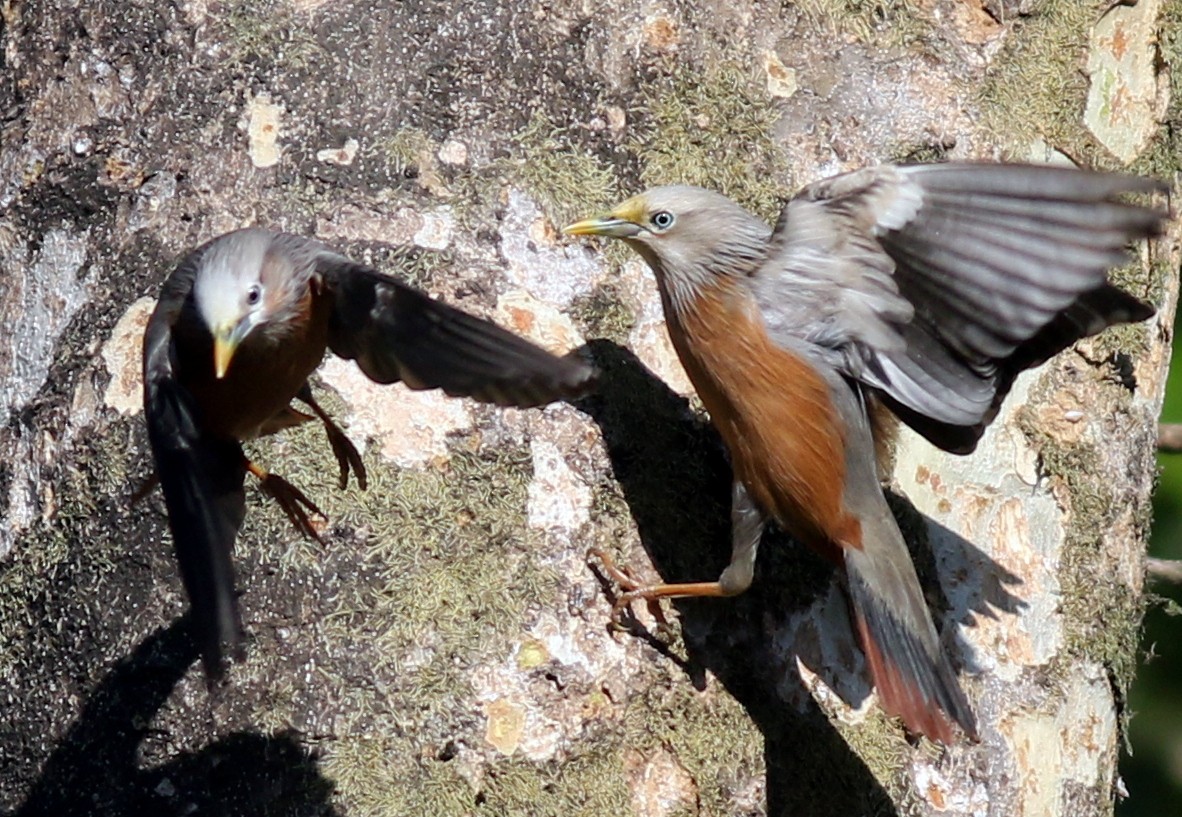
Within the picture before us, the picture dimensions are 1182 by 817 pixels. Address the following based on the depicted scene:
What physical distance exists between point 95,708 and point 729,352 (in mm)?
1849

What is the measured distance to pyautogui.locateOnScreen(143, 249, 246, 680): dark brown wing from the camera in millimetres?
2932

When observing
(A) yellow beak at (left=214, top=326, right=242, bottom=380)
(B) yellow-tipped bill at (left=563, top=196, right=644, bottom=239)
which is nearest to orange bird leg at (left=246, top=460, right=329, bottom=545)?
(A) yellow beak at (left=214, top=326, right=242, bottom=380)

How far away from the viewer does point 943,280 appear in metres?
3.83

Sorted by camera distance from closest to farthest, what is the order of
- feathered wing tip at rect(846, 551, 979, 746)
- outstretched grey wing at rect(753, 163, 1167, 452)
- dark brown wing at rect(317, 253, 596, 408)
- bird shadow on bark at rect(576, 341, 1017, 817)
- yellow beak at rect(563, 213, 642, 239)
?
dark brown wing at rect(317, 253, 596, 408), outstretched grey wing at rect(753, 163, 1167, 452), feathered wing tip at rect(846, 551, 979, 746), bird shadow on bark at rect(576, 341, 1017, 817), yellow beak at rect(563, 213, 642, 239)

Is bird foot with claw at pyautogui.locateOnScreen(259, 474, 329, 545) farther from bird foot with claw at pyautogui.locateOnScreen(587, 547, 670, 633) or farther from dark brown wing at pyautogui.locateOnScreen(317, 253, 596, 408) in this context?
bird foot with claw at pyautogui.locateOnScreen(587, 547, 670, 633)

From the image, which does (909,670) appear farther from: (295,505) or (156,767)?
(156,767)

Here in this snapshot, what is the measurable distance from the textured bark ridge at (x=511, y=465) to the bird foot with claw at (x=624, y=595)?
0.03 m

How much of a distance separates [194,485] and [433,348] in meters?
0.61

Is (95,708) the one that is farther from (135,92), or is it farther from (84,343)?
(135,92)

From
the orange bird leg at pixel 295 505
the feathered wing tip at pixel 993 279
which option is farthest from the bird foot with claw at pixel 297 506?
the feathered wing tip at pixel 993 279

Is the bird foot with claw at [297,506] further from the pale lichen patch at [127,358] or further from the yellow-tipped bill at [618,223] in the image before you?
the yellow-tipped bill at [618,223]

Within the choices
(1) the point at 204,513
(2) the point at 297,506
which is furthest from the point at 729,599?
(1) the point at 204,513

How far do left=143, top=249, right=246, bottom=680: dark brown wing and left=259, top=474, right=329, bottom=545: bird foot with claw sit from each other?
0.08 m

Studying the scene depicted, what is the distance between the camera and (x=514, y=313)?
12.6 feet
